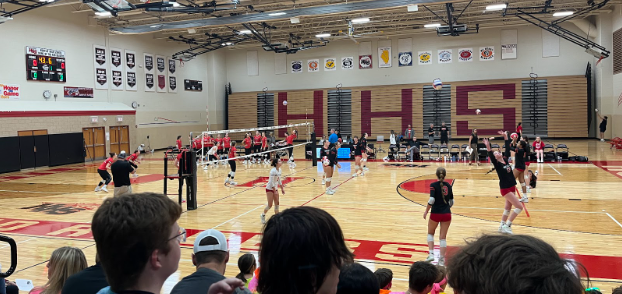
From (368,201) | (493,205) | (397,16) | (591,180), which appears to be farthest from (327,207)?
(397,16)

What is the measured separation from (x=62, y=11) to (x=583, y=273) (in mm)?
31249

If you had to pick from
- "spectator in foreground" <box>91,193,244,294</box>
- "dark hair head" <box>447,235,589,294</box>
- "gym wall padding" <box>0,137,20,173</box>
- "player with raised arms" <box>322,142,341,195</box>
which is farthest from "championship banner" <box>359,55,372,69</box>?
"dark hair head" <box>447,235,589,294</box>

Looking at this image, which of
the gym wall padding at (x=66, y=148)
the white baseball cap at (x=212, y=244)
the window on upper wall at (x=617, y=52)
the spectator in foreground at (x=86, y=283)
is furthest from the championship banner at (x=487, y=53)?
the spectator in foreground at (x=86, y=283)

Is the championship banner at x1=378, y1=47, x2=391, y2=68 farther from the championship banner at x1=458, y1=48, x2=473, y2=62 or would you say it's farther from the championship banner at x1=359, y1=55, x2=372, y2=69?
the championship banner at x1=458, y1=48, x2=473, y2=62

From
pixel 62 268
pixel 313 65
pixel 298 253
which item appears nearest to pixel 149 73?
pixel 313 65

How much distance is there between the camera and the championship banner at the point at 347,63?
38.2 metres

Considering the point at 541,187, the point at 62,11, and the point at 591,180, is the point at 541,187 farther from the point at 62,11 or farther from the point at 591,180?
the point at 62,11

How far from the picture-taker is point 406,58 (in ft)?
120

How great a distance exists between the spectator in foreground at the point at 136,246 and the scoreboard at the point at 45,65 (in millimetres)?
27441

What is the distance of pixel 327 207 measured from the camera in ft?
43.8

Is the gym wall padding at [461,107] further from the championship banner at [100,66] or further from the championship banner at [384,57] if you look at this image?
the championship banner at [100,66]

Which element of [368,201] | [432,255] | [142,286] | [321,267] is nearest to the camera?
[321,267]

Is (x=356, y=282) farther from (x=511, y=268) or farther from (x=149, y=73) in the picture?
(x=149, y=73)

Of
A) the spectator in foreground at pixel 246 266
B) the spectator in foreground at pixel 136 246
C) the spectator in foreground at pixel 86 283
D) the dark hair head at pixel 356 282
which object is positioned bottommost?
the spectator in foreground at pixel 246 266
